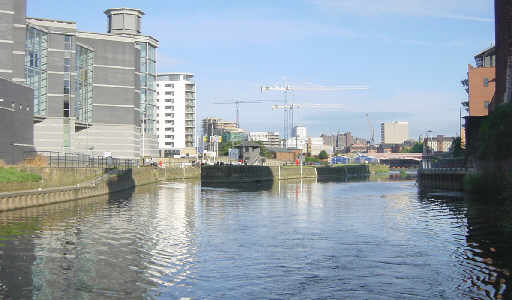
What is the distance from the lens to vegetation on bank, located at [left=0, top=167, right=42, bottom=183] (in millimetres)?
53094

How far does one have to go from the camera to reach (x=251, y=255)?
106 feet

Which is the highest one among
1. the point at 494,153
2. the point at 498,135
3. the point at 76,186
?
the point at 498,135

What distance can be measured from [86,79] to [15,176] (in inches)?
2355

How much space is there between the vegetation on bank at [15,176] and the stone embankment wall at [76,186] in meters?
1.12

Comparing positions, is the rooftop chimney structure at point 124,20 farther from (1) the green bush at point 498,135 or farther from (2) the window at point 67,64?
(1) the green bush at point 498,135

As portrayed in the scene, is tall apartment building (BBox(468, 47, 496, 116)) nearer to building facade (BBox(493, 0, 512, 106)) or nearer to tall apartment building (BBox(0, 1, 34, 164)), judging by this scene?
building facade (BBox(493, 0, 512, 106))

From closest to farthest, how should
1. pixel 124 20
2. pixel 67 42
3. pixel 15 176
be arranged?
pixel 15 176 → pixel 67 42 → pixel 124 20

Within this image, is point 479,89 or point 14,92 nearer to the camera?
point 14,92

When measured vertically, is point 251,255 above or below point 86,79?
below

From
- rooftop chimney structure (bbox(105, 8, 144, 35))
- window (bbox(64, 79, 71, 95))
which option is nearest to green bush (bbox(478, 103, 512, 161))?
window (bbox(64, 79, 71, 95))

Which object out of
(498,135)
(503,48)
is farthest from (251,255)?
(503,48)

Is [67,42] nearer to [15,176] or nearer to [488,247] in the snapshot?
[15,176]

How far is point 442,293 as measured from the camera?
24000 millimetres

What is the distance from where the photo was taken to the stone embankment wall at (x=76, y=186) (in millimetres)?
52594
